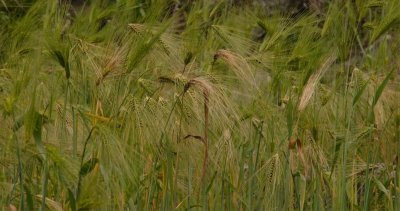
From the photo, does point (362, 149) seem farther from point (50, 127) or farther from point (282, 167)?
point (50, 127)

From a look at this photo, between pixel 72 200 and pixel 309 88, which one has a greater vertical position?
pixel 309 88

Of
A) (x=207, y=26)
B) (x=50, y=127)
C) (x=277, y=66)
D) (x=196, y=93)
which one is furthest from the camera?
(x=207, y=26)

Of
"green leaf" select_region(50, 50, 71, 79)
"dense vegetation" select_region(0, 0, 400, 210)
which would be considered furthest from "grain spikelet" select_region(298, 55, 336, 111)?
"green leaf" select_region(50, 50, 71, 79)

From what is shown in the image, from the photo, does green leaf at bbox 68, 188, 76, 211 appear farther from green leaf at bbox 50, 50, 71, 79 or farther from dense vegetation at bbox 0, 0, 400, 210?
green leaf at bbox 50, 50, 71, 79

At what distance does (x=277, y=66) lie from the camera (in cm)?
284

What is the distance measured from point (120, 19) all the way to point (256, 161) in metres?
0.62

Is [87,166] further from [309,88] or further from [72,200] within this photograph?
[309,88]

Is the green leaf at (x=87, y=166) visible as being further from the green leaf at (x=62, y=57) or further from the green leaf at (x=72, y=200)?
the green leaf at (x=62, y=57)

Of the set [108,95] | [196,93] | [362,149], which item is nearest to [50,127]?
[108,95]

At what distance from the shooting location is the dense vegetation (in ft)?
7.12

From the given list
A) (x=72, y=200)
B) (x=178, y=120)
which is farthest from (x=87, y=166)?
(x=178, y=120)

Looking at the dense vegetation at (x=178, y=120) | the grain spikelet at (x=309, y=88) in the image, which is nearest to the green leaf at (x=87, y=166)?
the dense vegetation at (x=178, y=120)

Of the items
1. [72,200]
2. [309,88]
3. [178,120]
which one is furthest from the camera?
[309,88]

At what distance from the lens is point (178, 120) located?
2309mm
